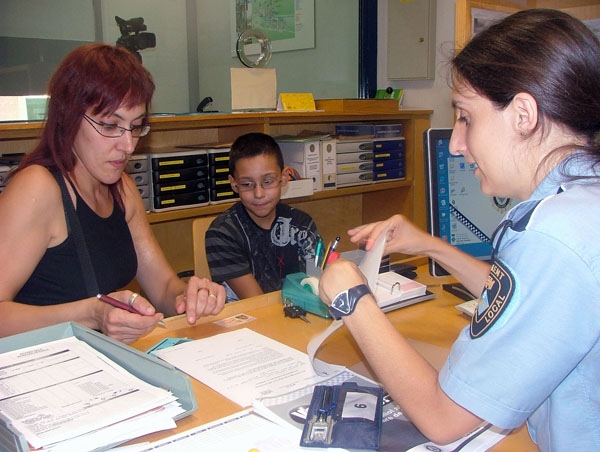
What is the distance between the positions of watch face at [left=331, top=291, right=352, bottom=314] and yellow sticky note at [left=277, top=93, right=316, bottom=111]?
2143mm

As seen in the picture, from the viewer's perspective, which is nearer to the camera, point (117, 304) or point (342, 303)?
point (342, 303)

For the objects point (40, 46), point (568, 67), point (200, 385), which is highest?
point (40, 46)

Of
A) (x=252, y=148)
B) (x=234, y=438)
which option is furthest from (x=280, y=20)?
(x=234, y=438)

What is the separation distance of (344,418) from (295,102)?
2.28 meters

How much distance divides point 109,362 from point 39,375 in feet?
0.35

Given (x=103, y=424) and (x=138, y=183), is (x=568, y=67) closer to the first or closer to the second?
(x=103, y=424)

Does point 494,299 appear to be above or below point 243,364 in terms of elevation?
above

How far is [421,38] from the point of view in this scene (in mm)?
3385

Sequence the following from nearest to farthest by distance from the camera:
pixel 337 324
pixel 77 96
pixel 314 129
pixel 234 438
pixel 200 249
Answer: pixel 234 438 < pixel 337 324 < pixel 77 96 < pixel 200 249 < pixel 314 129

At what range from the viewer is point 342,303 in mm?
895

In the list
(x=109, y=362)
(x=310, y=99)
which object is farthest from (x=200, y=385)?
(x=310, y=99)

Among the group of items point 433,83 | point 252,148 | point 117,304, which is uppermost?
point 433,83

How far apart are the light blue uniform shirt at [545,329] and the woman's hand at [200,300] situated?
2.13 ft

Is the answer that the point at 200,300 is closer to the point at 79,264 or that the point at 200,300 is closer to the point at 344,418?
the point at 79,264
